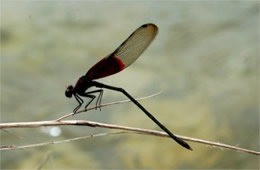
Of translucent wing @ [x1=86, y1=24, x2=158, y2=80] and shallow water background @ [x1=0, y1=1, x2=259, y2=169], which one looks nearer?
translucent wing @ [x1=86, y1=24, x2=158, y2=80]

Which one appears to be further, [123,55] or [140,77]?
[140,77]

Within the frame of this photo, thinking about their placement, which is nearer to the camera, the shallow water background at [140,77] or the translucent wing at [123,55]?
the translucent wing at [123,55]

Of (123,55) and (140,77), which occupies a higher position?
(140,77)

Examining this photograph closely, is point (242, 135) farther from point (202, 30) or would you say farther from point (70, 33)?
point (70, 33)

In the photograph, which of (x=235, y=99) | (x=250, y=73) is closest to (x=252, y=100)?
(x=235, y=99)
